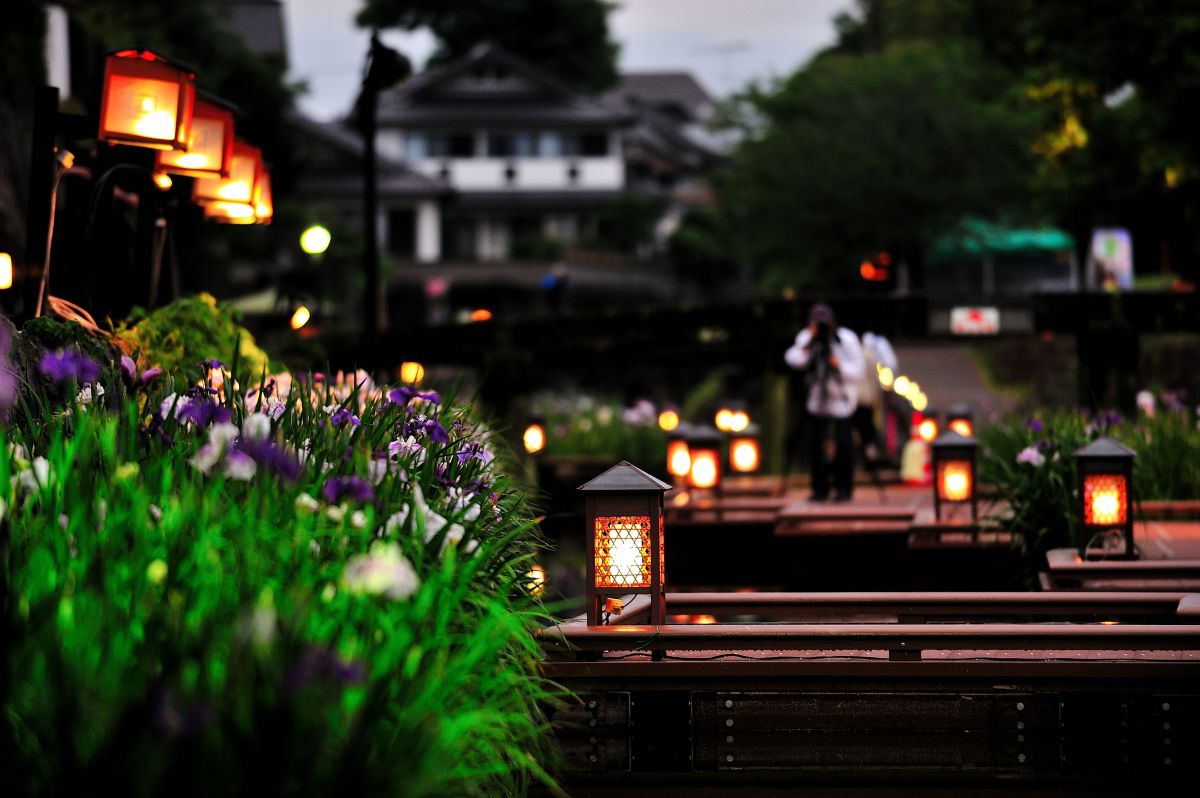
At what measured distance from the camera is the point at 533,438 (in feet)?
67.5

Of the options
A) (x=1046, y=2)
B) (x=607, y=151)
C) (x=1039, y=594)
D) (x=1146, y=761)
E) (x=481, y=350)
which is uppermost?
(x=607, y=151)

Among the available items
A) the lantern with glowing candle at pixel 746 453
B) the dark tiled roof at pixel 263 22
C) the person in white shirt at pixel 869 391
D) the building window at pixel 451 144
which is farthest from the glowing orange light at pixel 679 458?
the dark tiled roof at pixel 263 22

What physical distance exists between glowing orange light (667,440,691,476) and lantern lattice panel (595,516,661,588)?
862 centimetres

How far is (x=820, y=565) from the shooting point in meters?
14.3

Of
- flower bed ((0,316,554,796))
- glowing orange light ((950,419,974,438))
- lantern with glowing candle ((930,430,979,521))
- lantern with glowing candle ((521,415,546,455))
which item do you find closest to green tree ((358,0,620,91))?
lantern with glowing candle ((521,415,546,455))

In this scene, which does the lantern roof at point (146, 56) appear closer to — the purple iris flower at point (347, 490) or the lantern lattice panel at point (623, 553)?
the lantern lattice panel at point (623, 553)

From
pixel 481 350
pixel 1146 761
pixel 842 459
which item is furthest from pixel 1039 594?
pixel 481 350

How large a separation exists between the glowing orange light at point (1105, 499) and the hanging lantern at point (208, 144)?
591cm

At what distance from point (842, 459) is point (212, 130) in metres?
7.01

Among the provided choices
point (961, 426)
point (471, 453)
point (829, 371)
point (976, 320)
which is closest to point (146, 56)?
point (471, 453)

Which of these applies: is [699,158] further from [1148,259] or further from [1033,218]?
[1033,218]

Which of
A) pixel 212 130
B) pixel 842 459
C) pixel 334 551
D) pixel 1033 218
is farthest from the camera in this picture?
pixel 1033 218

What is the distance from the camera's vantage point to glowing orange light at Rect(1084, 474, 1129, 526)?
33.0 feet

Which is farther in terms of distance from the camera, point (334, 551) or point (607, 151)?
point (607, 151)
